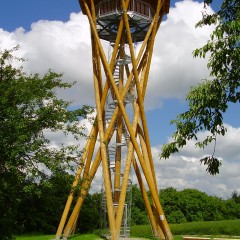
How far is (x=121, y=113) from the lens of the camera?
20.1 metres

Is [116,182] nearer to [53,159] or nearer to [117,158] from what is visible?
[117,158]

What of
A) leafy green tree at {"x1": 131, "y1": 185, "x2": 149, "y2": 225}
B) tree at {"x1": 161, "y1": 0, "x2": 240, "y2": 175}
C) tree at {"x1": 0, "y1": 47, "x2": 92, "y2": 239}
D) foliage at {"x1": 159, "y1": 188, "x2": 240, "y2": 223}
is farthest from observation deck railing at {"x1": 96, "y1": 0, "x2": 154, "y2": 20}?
foliage at {"x1": 159, "y1": 188, "x2": 240, "y2": 223}

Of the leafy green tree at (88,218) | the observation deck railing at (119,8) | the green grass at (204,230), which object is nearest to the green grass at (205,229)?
the green grass at (204,230)

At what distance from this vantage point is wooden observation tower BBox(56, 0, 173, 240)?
1897 cm

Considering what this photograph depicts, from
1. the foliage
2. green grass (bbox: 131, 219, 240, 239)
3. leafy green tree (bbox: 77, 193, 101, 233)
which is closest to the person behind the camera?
green grass (bbox: 131, 219, 240, 239)

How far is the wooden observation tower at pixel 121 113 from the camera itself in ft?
62.2

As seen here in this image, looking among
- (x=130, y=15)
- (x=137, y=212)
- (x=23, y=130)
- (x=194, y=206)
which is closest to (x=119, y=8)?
(x=130, y=15)

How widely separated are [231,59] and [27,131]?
5.40 metres

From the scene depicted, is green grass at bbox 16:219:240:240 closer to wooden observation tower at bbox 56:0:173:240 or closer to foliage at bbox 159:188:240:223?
wooden observation tower at bbox 56:0:173:240

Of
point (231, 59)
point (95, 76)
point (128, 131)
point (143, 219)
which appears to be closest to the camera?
point (231, 59)

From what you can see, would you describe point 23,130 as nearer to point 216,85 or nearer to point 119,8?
point 216,85

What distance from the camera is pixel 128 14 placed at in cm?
2091

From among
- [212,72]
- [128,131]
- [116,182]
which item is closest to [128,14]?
[128,131]

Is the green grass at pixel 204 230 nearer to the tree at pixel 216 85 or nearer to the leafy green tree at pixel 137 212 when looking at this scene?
the leafy green tree at pixel 137 212
